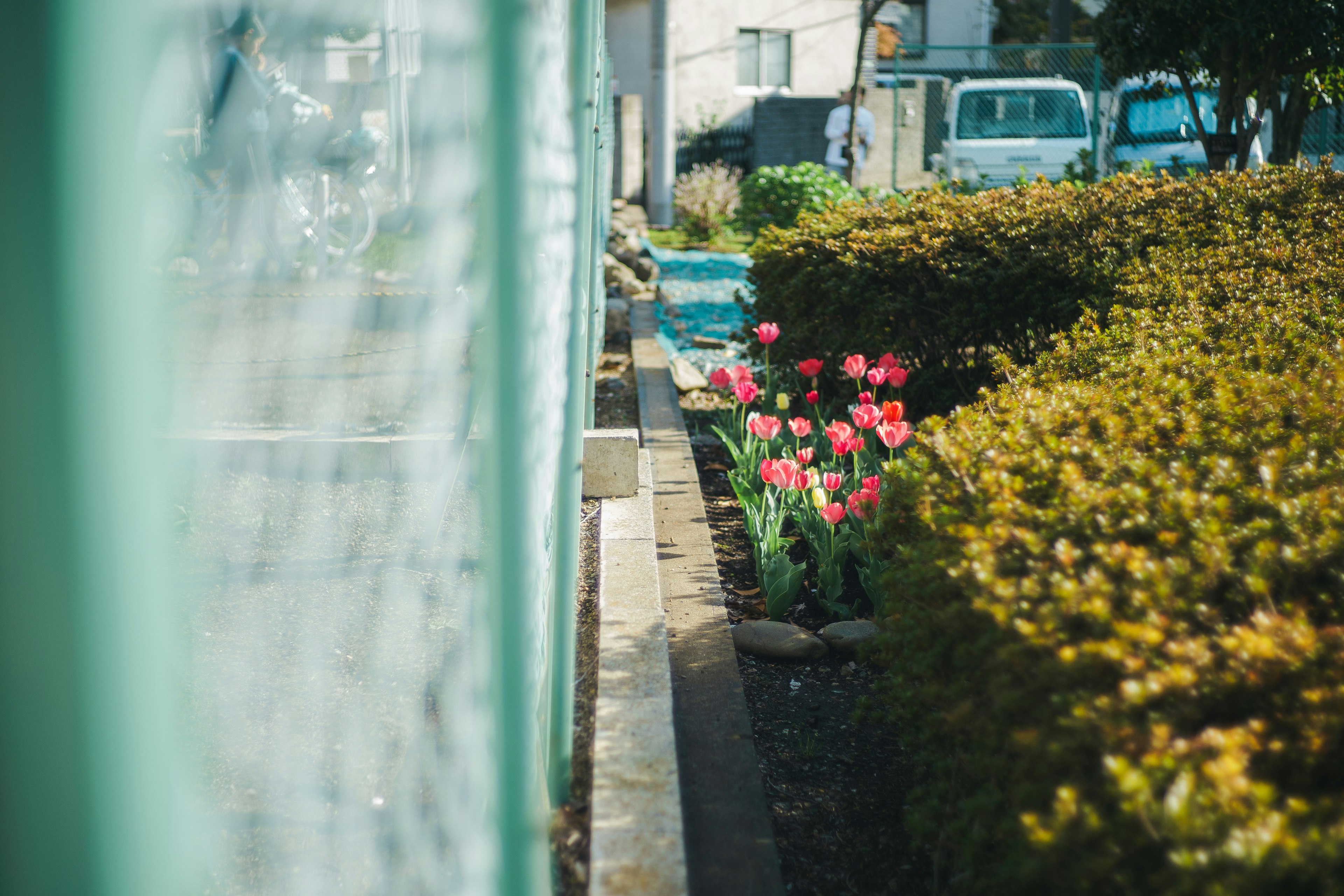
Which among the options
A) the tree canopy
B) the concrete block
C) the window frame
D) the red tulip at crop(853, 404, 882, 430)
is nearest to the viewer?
the red tulip at crop(853, 404, 882, 430)

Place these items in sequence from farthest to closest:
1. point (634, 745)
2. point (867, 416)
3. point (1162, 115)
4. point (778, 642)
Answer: point (1162, 115) → point (867, 416) → point (778, 642) → point (634, 745)

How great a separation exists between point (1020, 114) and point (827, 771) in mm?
12288

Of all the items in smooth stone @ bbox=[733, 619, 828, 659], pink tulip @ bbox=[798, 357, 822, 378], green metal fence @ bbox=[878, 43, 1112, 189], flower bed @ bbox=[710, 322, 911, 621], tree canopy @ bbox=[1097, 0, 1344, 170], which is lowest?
smooth stone @ bbox=[733, 619, 828, 659]

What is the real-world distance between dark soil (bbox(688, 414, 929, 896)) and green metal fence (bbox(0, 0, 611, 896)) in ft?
1.78

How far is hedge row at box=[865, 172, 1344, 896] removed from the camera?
3.51 feet

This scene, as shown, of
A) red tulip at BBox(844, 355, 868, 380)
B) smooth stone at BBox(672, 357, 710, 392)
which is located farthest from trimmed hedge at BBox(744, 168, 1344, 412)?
smooth stone at BBox(672, 357, 710, 392)

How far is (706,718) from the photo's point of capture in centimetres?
222

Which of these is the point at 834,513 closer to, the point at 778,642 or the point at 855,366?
the point at 778,642

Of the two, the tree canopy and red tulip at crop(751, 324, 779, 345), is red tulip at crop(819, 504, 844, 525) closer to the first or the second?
red tulip at crop(751, 324, 779, 345)

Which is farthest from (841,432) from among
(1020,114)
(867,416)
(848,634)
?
(1020,114)

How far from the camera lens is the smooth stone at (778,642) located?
8.78 feet

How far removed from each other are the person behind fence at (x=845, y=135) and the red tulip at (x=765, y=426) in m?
7.77

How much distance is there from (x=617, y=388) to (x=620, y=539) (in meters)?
2.58

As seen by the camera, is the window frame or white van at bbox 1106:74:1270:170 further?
the window frame
